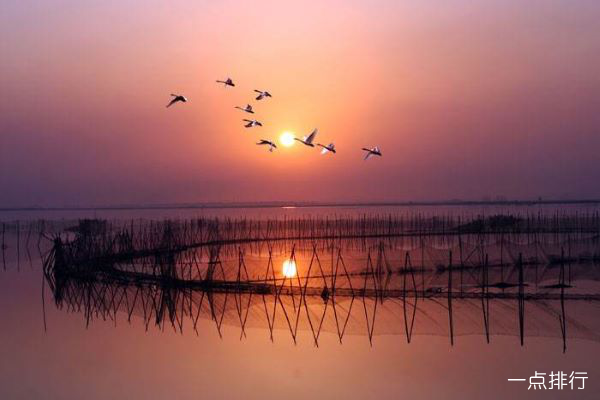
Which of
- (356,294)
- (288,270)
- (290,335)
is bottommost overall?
(290,335)

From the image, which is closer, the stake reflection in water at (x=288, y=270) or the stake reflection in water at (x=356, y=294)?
the stake reflection in water at (x=356, y=294)

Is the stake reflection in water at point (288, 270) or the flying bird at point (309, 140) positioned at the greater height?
the flying bird at point (309, 140)

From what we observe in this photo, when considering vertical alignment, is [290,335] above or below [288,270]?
below

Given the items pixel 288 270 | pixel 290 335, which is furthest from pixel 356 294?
pixel 288 270

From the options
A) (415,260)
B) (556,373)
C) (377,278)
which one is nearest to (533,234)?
(415,260)

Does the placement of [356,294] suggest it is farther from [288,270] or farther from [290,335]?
[288,270]

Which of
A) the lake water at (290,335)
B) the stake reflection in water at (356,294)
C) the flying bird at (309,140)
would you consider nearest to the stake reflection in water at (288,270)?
the stake reflection in water at (356,294)

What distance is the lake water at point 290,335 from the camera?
695 cm

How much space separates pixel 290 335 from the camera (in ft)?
29.9

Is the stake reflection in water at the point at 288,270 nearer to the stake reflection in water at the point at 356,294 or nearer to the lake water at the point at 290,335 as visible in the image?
the stake reflection in water at the point at 356,294

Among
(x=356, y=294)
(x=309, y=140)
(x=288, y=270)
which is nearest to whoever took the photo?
(x=309, y=140)

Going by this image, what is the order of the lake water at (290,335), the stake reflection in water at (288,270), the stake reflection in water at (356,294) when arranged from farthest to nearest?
the stake reflection in water at (288,270) < the stake reflection in water at (356,294) < the lake water at (290,335)

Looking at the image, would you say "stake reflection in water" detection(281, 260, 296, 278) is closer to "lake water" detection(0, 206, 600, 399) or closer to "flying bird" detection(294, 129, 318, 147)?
"lake water" detection(0, 206, 600, 399)

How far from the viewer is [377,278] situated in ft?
44.8
